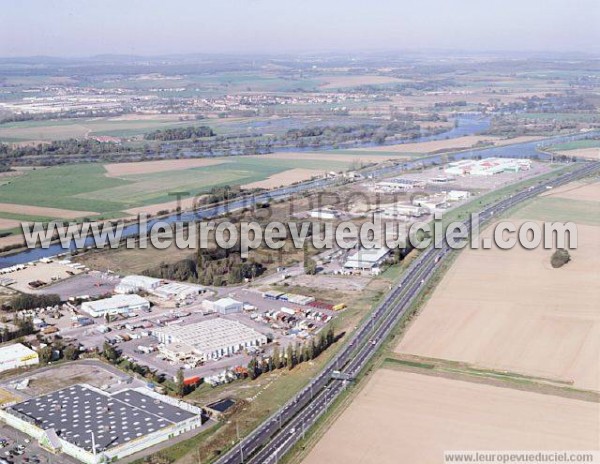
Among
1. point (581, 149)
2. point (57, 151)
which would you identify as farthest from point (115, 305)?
point (581, 149)

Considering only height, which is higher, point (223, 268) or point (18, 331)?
point (223, 268)

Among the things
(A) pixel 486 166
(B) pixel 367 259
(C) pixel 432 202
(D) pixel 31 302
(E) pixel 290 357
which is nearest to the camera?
(E) pixel 290 357

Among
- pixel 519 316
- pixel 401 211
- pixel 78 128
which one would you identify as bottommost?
pixel 519 316

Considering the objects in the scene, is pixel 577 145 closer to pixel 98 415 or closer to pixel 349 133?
pixel 349 133

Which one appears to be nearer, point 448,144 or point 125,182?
point 125,182

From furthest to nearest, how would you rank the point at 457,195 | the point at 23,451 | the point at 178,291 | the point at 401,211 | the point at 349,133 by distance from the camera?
the point at 349,133, the point at 457,195, the point at 401,211, the point at 178,291, the point at 23,451

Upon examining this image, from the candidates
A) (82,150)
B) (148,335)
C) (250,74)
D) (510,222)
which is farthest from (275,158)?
(250,74)

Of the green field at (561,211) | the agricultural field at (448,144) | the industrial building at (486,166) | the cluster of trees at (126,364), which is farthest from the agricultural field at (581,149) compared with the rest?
the cluster of trees at (126,364)

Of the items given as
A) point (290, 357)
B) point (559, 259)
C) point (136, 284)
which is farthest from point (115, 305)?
point (559, 259)
